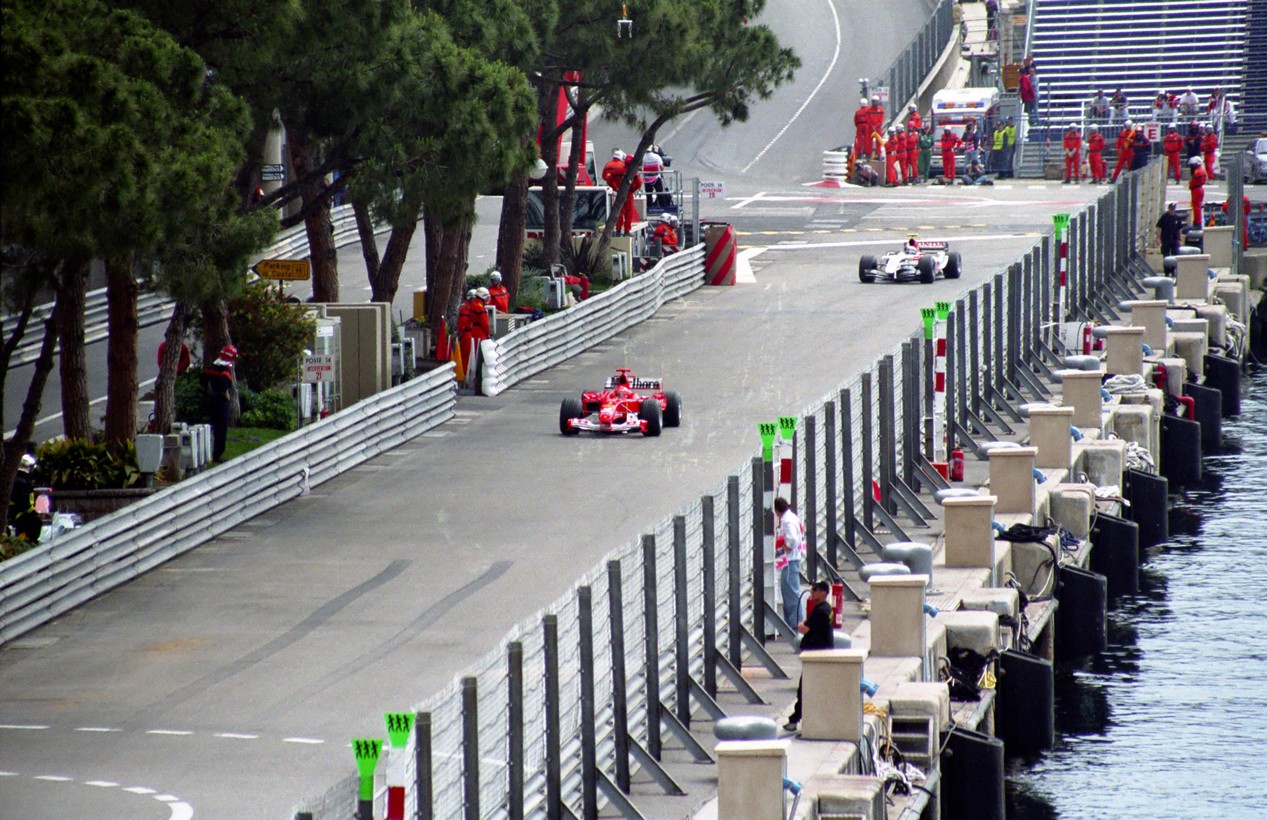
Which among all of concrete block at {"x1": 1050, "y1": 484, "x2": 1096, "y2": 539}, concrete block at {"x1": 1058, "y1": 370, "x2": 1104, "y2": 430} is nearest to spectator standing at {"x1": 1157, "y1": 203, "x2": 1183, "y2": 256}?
concrete block at {"x1": 1058, "y1": 370, "x2": 1104, "y2": 430}

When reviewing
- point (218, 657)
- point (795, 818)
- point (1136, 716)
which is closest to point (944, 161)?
point (1136, 716)

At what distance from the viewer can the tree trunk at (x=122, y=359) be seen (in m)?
30.8

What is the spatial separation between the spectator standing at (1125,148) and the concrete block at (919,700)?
54473mm

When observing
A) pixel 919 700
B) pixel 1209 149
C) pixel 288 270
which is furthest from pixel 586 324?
pixel 1209 149

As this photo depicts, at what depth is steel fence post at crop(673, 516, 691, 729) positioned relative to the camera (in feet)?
66.3

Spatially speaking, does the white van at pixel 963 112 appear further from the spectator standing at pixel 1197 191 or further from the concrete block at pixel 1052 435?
the concrete block at pixel 1052 435

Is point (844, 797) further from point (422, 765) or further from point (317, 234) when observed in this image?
point (317, 234)

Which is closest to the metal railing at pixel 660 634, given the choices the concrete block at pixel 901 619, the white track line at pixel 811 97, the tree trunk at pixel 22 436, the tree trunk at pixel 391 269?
the concrete block at pixel 901 619

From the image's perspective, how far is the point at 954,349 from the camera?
3494 cm

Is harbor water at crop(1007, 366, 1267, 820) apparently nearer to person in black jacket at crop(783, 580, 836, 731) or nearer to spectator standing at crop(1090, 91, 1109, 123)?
person in black jacket at crop(783, 580, 836, 731)

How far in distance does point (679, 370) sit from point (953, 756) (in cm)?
2299

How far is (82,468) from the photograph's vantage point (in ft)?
99.8

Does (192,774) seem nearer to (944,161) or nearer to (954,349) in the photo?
(954,349)

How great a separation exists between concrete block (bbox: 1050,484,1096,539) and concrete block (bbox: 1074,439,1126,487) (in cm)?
297
